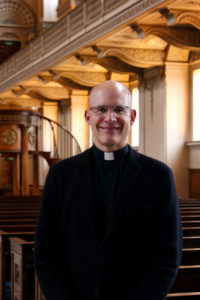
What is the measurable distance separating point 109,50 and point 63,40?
182cm

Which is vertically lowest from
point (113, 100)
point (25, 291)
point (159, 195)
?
point (25, 291)

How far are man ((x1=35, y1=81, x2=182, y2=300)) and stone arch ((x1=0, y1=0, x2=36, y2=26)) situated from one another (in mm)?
25545

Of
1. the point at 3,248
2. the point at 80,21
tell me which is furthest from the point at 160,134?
the point at 3,248

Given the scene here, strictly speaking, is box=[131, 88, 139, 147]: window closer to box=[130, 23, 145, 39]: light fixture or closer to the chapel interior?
the chapel interior

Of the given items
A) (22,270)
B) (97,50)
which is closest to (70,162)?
(22,270)

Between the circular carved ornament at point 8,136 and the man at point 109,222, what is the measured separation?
12.6 metres

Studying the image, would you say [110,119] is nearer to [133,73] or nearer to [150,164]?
[150,164]

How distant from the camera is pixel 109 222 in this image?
2371 mm

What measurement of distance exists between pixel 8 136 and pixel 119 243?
12.9 meters

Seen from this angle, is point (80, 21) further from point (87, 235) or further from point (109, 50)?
point (87, 235)

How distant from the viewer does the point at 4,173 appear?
27016 millimetres

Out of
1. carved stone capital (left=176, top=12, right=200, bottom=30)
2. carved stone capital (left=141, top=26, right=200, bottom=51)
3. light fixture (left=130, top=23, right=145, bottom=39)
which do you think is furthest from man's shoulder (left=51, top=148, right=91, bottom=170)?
carved stone capital (left=141, top=26, right=200, bottom=51)

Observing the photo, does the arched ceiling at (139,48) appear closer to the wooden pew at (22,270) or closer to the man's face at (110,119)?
the wooden pew at (22,270)

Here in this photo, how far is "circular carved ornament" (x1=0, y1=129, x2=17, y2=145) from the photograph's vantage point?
1490 centimetres
